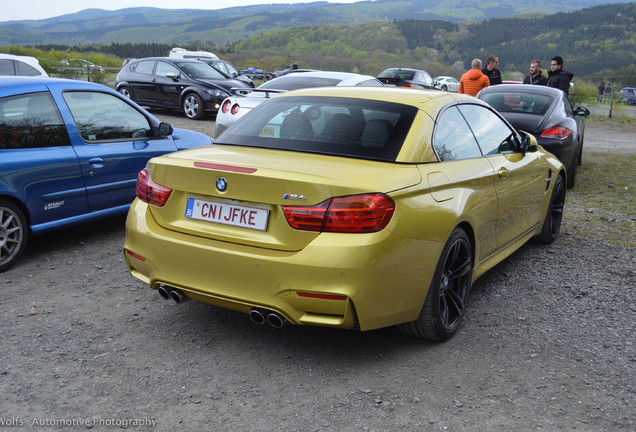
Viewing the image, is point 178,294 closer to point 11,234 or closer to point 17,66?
point 11,234

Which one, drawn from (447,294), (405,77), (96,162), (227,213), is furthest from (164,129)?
(405,77)

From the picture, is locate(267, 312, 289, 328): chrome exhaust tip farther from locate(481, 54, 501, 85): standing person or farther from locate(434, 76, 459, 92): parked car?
locate(434, 76, 459, 92): parked car

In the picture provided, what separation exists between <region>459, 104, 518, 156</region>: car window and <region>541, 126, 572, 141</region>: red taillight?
404 centimetres

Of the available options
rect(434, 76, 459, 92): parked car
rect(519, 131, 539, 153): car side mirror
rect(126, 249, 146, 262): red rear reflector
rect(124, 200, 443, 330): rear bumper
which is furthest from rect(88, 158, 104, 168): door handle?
rect(434, 76, 459, 92): parked car

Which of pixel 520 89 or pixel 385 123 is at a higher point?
pixel 385 123

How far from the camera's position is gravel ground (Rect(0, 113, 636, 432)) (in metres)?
2.88

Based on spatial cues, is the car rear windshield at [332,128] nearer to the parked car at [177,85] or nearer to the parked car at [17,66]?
the parked car at [17,66]

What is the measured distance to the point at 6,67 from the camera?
11188mm

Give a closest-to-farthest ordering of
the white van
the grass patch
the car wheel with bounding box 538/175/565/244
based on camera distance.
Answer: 1. the car wheel with bounding box 538/175/565/244
2. the grass patch
3. the white van

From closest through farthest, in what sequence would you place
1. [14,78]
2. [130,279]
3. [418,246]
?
[418,246], [130,279], [14,78]

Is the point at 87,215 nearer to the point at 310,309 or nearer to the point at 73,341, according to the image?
the point at 73,341

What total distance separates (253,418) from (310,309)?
23.2 inches

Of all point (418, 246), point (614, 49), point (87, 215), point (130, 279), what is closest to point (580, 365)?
point (418, 246)

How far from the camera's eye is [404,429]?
110 inches
